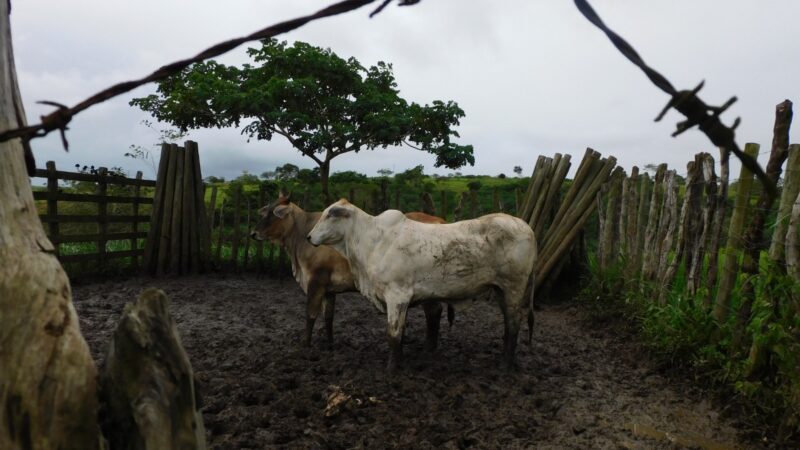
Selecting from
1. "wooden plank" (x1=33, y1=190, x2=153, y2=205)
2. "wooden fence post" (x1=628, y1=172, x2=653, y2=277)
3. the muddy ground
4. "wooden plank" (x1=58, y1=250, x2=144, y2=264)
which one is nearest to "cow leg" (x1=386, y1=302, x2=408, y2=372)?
the muddy ground

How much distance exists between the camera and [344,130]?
1820 cm

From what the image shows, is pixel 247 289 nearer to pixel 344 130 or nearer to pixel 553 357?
pixel 553 357

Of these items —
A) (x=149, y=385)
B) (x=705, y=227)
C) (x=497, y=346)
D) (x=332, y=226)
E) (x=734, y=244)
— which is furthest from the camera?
(x=497, y=346)

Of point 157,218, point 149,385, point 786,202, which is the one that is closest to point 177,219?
point 157,218

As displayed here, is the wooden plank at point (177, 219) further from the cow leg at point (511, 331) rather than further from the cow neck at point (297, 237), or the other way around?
the cow leg at point (511, 331)

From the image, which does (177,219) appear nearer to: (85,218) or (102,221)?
(102,221)

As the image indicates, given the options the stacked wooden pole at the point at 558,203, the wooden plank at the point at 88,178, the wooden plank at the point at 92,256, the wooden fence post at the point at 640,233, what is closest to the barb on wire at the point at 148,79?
the wooden fence post at the point at 640,233

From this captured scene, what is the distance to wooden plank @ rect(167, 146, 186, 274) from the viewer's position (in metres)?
10.1

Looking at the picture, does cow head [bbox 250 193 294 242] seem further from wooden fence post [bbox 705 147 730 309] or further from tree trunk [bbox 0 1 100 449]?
tree trunk [bbox 0 1 100 449]

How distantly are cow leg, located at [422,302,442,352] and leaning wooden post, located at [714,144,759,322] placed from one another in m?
2.33

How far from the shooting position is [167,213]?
1016 centimetres

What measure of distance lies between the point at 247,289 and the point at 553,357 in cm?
526

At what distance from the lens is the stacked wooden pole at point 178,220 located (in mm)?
10062

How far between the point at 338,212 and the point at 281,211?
133 centimetres
